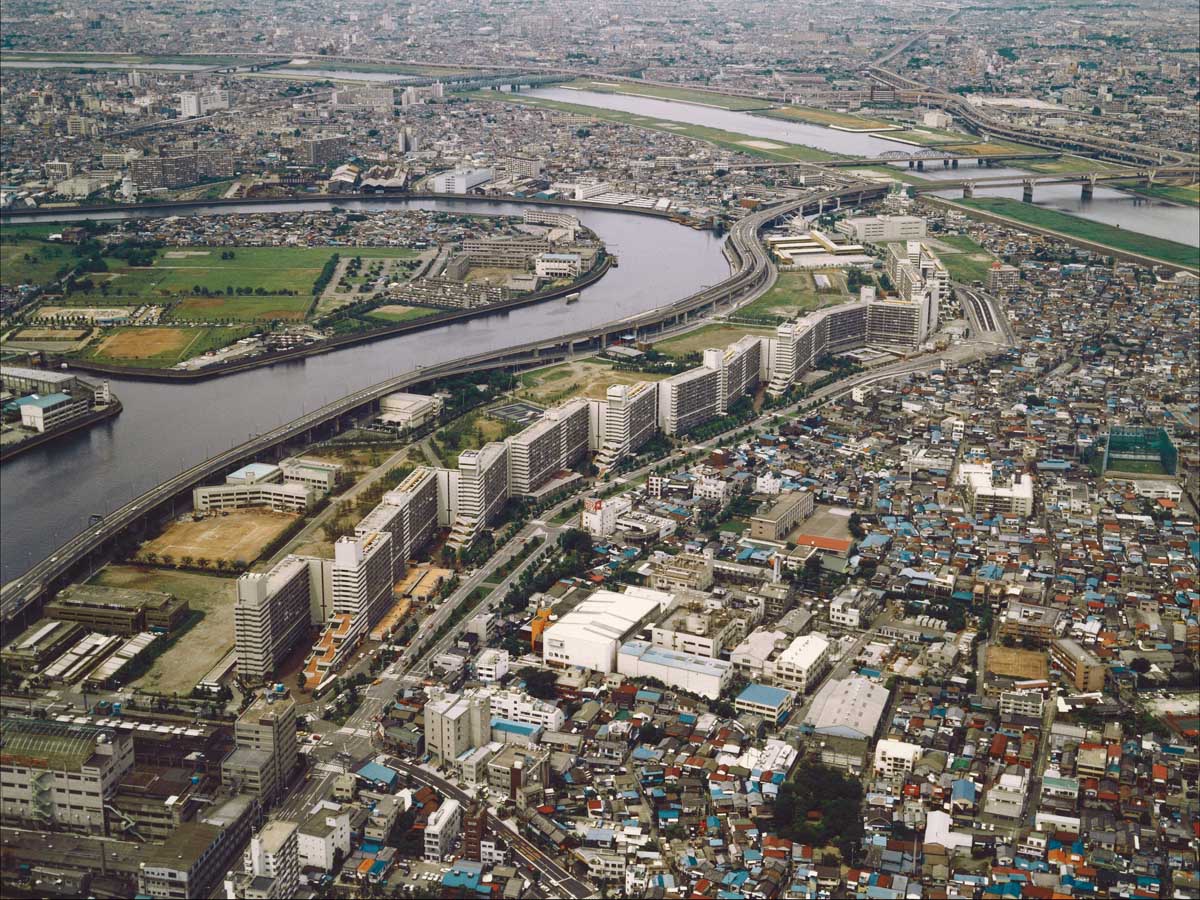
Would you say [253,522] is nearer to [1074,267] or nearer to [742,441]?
[742,441]

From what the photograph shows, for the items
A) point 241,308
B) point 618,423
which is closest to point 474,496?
point 618,423

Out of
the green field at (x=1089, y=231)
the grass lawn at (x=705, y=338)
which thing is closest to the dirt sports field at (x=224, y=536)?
the grass lawn at (x=705, y=338)

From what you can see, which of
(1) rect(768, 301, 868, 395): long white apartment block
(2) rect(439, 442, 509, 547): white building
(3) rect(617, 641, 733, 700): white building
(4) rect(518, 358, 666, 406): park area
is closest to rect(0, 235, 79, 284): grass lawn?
(4) rect(518, 358, 666, 406): park area

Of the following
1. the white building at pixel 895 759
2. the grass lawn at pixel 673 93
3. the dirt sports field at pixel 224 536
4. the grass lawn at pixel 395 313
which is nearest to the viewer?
the white building at pixel 895 759

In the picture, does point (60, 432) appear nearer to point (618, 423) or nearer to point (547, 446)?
point (547, 446)

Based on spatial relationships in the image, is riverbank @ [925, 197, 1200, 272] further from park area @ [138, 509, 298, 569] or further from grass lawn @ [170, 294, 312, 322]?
park area @ [138, 509, 298, 569]

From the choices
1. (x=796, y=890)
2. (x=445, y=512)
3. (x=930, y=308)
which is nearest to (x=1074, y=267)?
(x=930, y=308)

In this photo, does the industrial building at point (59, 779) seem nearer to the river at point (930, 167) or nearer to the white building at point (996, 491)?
the white building at point (996, 491)
